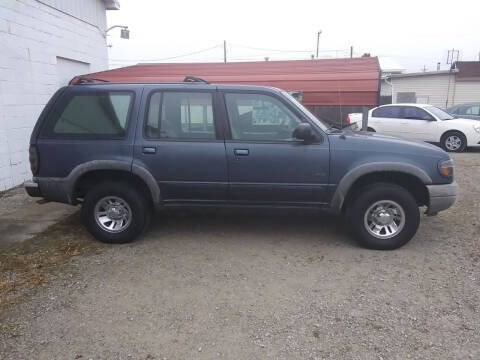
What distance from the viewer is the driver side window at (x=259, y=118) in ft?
14.4

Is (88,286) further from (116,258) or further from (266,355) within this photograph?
(266,355)

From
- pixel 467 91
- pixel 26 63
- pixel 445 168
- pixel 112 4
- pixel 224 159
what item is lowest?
pixel 445 168

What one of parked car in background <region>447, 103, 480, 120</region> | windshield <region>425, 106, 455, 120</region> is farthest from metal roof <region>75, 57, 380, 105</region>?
parked car in background <region>447, 103, 480, 120</region>

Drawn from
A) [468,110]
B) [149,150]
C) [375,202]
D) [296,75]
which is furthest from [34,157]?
[468,110]

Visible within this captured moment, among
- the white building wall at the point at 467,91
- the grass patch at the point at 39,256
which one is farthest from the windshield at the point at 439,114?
the white building wall at the point at 467,91

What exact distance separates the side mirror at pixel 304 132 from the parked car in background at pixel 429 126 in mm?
8382

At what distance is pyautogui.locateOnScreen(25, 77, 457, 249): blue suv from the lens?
14.2 feet

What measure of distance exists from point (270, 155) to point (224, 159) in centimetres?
51

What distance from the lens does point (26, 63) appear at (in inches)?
300

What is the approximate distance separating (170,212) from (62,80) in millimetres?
5257

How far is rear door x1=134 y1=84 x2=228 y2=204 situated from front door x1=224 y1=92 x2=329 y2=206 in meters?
0.17

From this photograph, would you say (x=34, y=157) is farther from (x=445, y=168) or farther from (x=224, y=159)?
(x=445, y=168)

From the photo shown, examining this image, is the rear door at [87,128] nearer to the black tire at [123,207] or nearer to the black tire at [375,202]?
the black tire at [123,207]

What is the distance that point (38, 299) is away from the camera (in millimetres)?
3477
